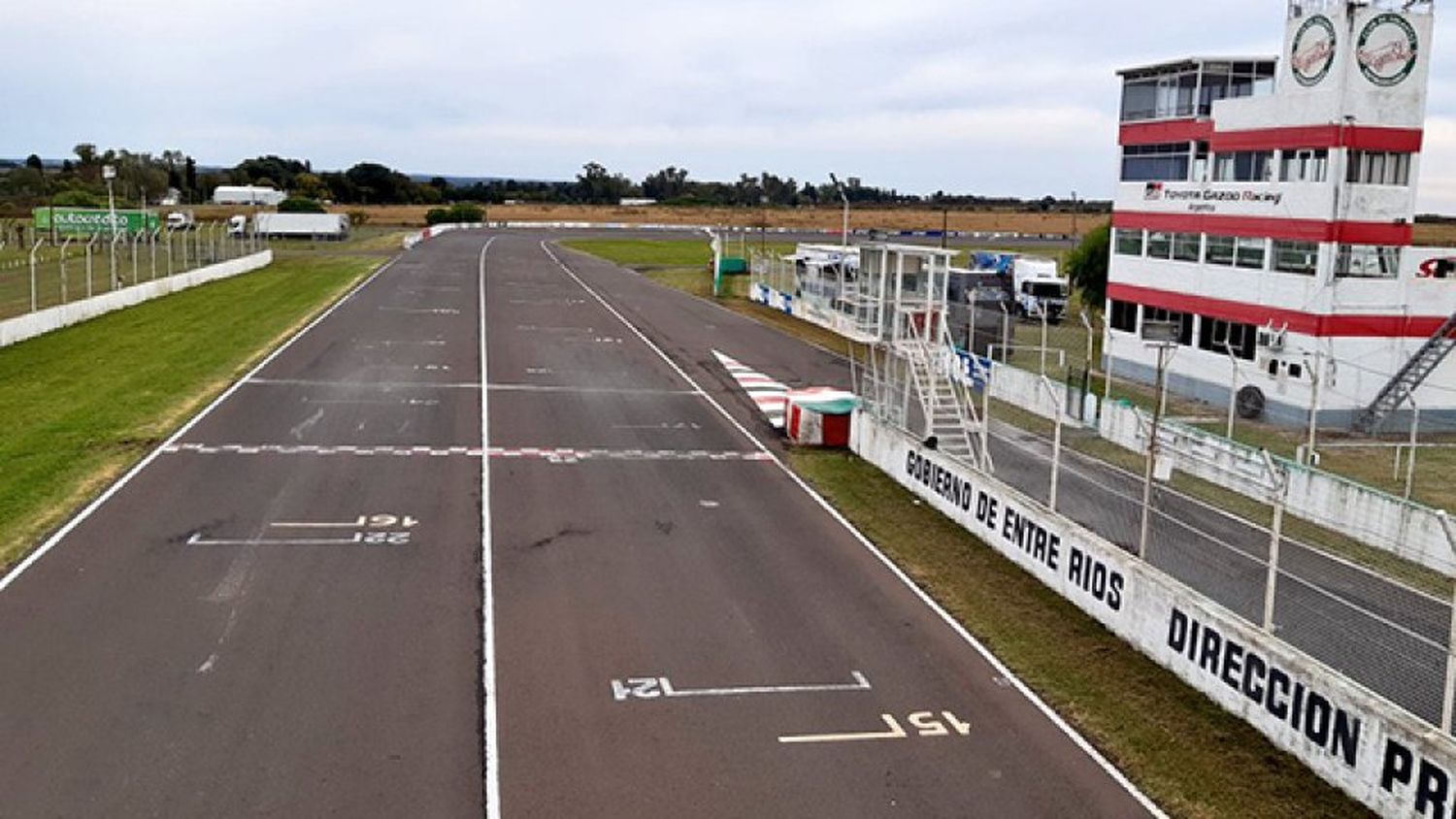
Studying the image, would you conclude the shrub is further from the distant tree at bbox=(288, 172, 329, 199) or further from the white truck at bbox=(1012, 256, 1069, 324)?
the white truck at bbox=(1012, 256, 1069, 324)

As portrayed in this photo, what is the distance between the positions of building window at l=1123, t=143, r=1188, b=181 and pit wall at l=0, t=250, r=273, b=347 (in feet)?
113

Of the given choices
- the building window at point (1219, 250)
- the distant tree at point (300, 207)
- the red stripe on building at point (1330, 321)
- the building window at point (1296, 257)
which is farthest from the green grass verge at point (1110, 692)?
the distant tree at point (300, 207)

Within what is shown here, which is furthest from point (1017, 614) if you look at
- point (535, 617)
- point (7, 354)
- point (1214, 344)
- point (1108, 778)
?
point (7, 354)

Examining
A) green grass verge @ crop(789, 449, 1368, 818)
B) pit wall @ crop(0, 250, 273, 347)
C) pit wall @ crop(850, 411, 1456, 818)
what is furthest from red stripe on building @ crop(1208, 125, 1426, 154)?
pit wall @ crop(0, 250, 273, 347)

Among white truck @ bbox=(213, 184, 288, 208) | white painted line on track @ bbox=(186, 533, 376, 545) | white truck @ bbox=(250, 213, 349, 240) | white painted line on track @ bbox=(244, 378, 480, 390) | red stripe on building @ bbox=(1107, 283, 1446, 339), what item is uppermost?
white truck @ bbox=(213, 184, 288, 208)

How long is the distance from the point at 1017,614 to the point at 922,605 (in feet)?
3.93

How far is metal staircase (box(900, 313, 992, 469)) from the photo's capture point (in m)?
22.0

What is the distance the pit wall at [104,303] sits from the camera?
38.5m

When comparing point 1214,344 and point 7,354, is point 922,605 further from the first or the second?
point 7,354

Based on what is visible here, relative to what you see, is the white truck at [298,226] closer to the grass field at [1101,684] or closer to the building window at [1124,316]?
the building window at [1124,316]

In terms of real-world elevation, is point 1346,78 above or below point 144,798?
above

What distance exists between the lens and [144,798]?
10781mm

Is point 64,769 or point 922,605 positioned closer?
point 64,769

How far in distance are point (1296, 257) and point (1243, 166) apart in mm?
3924
